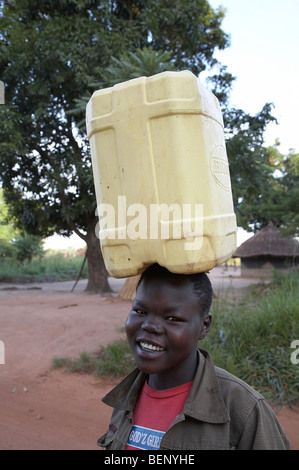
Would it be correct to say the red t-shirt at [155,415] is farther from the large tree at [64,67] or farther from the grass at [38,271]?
the grass at [38,271]

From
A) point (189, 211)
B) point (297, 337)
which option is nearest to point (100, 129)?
point (189, 211)

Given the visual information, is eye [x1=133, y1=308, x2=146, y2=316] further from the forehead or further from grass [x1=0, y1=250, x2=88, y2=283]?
grass [x1=0, y1=250, x2=88, y2=283]

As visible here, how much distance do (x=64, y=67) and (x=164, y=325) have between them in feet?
28.7

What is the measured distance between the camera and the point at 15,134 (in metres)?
8.16

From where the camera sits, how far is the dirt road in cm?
317

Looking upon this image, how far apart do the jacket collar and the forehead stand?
0.76 ft

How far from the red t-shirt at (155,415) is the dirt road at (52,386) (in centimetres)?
204

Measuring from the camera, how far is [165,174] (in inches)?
47.1

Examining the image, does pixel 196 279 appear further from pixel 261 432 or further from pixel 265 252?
pixel 265 252

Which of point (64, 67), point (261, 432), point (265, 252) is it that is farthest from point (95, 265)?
point (261, 432)

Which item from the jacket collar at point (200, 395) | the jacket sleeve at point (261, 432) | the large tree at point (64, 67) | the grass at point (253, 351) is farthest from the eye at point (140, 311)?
the large tree at point (64, 67)

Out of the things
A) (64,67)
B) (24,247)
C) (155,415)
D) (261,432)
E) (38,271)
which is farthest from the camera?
(24,247)

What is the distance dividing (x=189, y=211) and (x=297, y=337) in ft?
11.0

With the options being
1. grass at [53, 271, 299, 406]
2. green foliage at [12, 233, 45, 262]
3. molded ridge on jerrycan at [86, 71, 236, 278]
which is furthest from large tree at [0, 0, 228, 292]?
green foliage at [12, 233, 45, 262]
